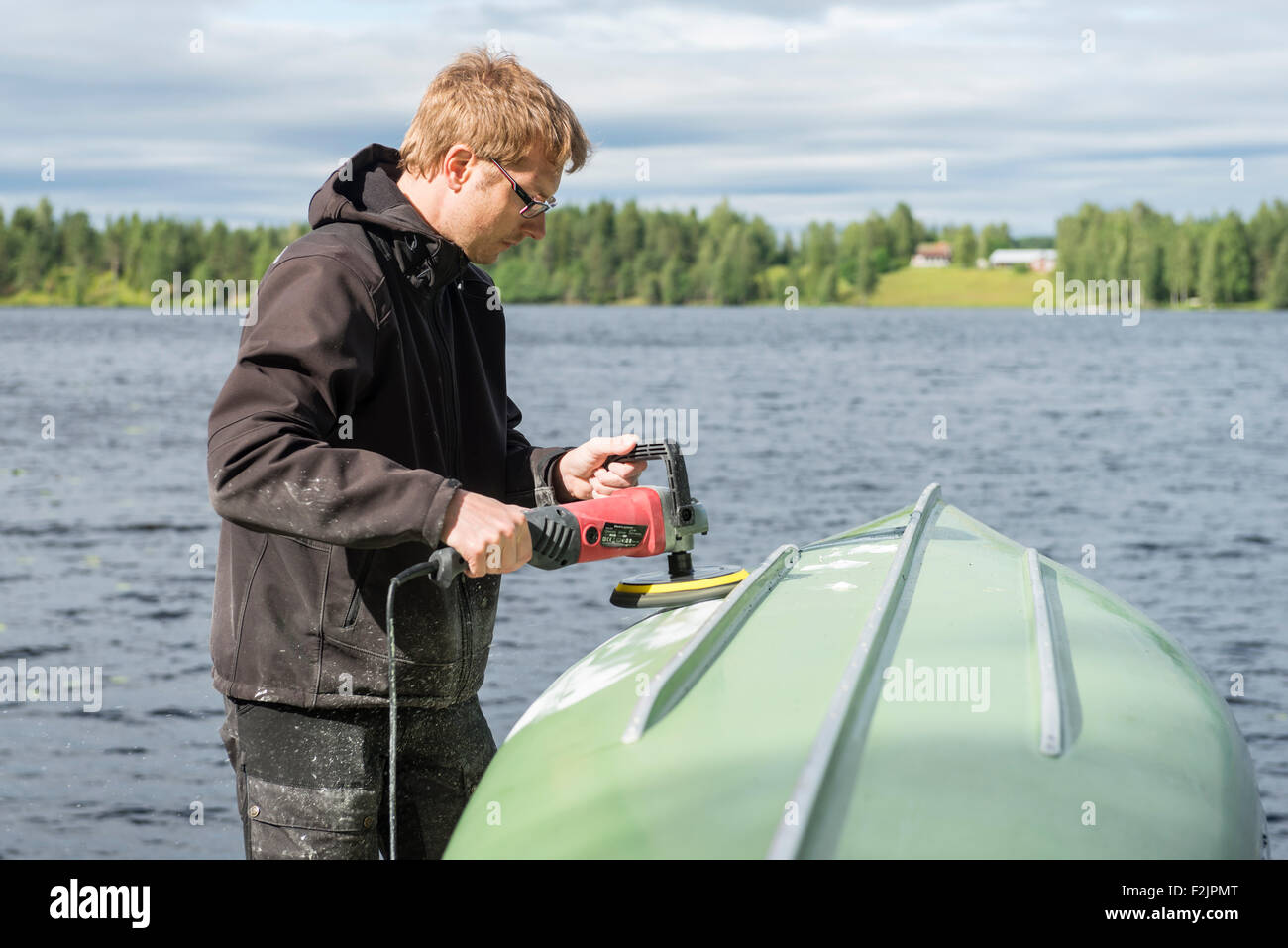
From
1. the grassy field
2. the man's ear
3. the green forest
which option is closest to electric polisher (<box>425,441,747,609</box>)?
the man's ear

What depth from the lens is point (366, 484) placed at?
115 inches

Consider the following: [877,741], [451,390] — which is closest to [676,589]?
[451,390]

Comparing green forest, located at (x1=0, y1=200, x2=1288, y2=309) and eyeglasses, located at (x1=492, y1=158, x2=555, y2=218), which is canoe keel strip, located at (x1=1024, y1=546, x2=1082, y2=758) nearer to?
eyeglasses, located at (x1=492, y1=158, x2=555, y2=218)

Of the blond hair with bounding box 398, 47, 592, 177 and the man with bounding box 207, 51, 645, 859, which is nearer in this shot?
the man with bounding box 207, 51, 645, 859

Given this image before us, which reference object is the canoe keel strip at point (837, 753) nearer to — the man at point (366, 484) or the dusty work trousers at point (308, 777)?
the man at point (366, 484)

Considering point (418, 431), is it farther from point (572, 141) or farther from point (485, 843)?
point (485, 843)

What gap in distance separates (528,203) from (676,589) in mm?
1585

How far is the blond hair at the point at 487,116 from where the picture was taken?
10.9 feet

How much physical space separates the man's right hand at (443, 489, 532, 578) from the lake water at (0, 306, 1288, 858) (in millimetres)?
5994

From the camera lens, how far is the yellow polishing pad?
4.42 m

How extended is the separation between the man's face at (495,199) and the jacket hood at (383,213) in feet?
0.20

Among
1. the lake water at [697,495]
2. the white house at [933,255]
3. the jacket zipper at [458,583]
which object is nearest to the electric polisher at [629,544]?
the jacket zipper at [458,583]

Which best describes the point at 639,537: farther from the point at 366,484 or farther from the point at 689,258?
the point at 689,258

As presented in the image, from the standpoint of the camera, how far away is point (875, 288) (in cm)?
14888
